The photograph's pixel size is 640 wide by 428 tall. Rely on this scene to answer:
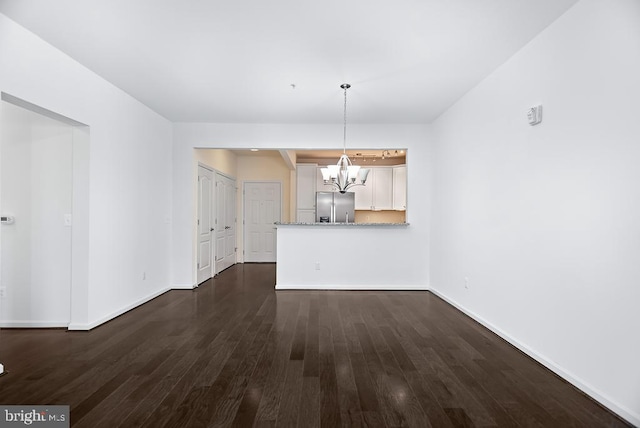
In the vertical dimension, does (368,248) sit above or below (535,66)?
below

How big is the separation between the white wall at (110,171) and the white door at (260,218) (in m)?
3.32

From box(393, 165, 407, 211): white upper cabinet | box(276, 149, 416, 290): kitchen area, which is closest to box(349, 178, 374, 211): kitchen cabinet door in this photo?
box(393, 165, 407, 211): white upper cabinet

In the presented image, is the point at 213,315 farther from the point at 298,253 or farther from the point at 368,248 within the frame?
the point at 368,248

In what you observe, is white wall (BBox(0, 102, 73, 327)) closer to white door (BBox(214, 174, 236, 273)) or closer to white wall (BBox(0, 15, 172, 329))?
white wall (BBox(0, 15, 172, 329))

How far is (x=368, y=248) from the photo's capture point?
550cm

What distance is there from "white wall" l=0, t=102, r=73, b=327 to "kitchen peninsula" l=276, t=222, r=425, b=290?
284 cm

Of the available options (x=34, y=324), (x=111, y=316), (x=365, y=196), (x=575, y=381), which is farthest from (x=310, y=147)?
(x=575, y=381)

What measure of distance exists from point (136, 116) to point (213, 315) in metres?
2.76

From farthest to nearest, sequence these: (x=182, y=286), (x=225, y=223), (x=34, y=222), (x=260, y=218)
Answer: (x=260, y=218) → (x=225, y=223) → (x=182, y=286) → (x=34, y=222)

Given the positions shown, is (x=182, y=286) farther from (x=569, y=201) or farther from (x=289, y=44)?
(x=569, y=201)

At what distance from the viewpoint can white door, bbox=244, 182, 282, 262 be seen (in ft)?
28.1

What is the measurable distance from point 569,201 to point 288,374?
2.39m

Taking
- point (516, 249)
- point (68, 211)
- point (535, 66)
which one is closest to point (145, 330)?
point (68, 211)

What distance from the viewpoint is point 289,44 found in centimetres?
297
